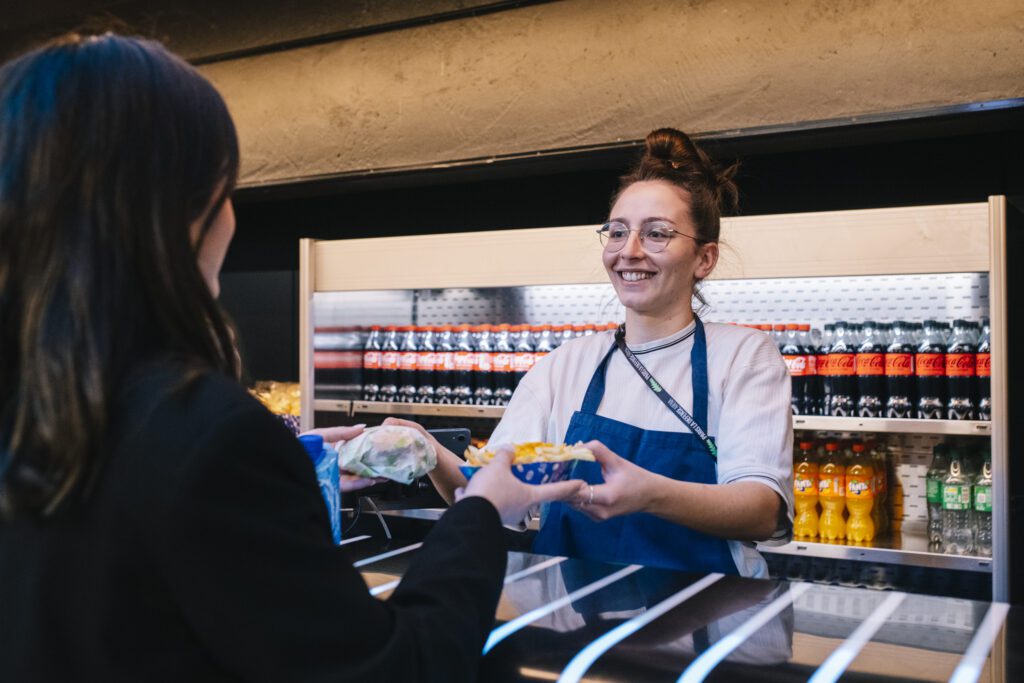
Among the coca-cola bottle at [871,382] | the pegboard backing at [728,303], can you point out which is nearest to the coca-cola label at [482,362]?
the pegboard backing at [728,303]

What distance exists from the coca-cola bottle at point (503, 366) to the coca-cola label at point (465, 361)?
0.37ft

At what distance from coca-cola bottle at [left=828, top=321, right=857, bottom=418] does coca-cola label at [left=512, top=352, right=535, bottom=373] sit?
1211 mm

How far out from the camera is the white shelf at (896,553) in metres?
3.00

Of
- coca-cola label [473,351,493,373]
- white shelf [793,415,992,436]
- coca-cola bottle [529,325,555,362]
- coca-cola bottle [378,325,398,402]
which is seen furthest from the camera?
coca-cola bottle [378,325,398,402]

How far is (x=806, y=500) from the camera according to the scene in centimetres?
334

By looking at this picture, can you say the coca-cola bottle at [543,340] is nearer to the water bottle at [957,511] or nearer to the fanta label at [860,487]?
the fanta label at [860,487]

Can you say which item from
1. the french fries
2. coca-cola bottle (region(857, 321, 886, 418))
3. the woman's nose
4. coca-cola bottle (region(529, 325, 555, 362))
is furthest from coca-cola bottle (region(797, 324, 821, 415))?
the french fries

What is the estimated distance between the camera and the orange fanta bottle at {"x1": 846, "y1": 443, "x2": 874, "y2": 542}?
10.6 feet

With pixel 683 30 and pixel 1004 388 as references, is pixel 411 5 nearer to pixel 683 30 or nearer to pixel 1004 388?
pixel 683 30

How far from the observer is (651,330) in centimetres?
213

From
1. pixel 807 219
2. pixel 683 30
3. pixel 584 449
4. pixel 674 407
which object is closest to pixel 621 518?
pixel 674 407

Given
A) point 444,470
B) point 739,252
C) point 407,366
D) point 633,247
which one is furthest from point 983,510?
point 407,366

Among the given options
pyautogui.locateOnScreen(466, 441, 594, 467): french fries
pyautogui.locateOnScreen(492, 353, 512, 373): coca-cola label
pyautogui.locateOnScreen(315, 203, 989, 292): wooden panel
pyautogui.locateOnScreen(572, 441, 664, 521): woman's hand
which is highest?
pyautogui.locateOnScreen(315, 203, 989, 292): wooden panel

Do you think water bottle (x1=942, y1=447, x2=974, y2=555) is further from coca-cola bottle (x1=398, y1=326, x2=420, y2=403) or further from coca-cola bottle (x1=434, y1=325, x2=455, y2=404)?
coca-cola bottle (x1=398, y1=326, x2=420, y2=403)
